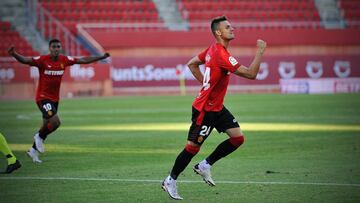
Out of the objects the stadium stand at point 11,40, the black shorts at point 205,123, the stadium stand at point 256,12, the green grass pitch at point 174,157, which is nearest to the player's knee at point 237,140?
the black shorts at point 205,123

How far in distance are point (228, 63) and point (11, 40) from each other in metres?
34.8

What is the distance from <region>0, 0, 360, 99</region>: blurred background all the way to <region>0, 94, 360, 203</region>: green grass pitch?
1207cm

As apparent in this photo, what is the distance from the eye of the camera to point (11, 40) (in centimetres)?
4456

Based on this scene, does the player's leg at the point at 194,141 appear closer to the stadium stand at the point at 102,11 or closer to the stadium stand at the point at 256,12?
the stadium stand at the point at 102,11

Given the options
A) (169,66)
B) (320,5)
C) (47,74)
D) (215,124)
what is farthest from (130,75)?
(215,124)

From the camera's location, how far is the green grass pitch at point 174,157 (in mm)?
11648

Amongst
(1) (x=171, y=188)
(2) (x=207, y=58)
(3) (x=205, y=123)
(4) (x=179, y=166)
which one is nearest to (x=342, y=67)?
(2) (x=207, y=58)

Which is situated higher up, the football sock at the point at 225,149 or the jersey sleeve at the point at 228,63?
the jersey sleeve at the point at 228,63

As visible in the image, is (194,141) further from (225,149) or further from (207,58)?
(207,58)

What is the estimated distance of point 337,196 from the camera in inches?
438

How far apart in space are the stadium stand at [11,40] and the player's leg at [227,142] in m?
33.1

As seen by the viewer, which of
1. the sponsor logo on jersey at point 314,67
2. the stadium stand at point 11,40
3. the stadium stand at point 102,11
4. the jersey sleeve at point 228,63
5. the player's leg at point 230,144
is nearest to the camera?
the jersey sleeve at point 228,63

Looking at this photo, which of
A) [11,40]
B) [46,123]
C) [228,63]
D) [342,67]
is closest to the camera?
[228,63]

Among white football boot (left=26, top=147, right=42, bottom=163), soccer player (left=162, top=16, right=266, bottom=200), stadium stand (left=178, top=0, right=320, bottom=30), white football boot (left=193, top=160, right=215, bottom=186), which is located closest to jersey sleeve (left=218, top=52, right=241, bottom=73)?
soccer player (left=162, top=16, right=266, bottom=200)
